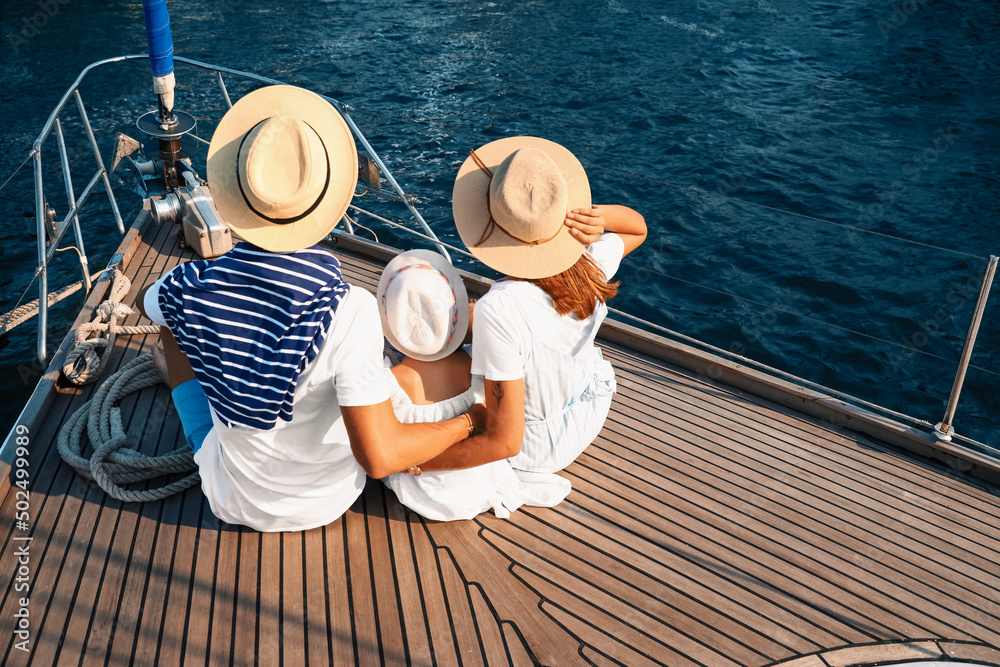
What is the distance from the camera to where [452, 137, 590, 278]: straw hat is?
234 centimetres

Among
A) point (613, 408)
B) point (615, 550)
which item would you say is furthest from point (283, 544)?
point (613, 408)

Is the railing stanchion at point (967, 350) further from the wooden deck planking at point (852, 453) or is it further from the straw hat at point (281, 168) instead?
the straw hat at point (281, 168)

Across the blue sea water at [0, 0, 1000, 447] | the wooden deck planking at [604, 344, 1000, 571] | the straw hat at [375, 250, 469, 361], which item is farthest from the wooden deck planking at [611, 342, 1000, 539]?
the straw hat at [375, 250, 469, 361]

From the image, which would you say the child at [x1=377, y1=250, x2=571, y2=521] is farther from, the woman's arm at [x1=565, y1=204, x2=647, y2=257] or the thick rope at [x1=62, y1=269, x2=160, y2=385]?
the thick rope at [x1=62, y1=269, x2=160, y2=385]

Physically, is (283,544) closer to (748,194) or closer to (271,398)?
Result: (271,398)

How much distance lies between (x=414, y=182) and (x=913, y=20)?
1153cm

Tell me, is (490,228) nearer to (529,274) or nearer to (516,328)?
(529,274)

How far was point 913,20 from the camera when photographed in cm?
1494

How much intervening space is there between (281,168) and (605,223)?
137cm

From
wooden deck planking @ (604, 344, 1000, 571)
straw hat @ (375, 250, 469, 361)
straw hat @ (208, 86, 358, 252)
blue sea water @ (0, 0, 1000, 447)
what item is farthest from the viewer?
blue sea water @ (0, 0, 1000, 447)

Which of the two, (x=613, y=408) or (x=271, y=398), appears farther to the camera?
(x=613, y=408)

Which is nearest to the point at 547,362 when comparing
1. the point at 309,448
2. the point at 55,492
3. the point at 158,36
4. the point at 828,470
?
the point at 309,448

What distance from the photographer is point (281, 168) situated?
190cm

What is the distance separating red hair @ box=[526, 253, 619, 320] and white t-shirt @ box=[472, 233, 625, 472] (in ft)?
0.09
